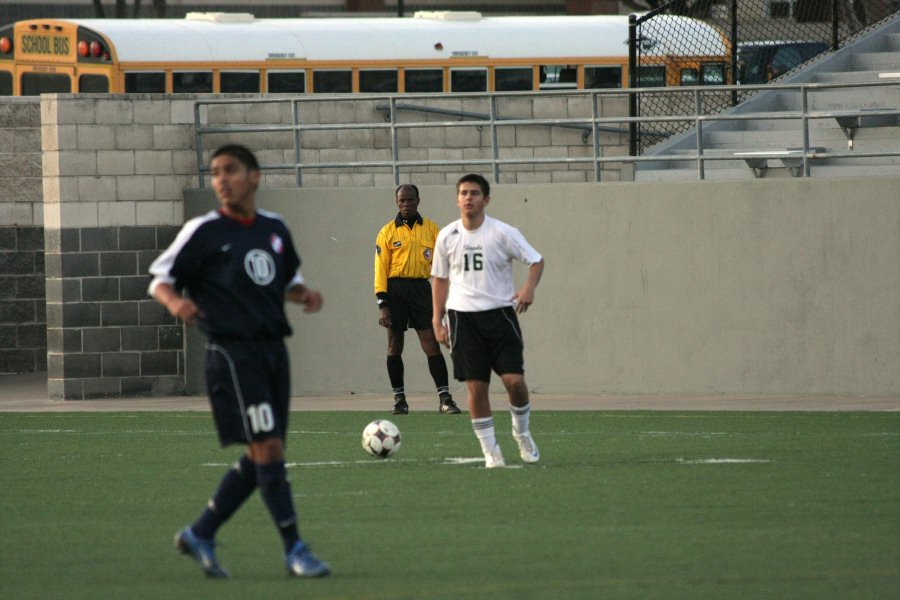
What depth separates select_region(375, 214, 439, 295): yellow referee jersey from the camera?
16656 mm

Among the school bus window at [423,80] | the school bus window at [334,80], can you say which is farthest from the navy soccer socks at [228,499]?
the school bus window at [423,80]

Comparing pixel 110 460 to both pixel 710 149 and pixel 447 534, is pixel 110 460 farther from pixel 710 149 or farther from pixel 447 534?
pixel 710 149

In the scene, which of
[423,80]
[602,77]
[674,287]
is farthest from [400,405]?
[602,77]

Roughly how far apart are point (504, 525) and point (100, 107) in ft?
38.1

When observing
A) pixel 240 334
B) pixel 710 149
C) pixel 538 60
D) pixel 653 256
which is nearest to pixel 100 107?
pixel 653 256

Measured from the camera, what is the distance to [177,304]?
764 cm

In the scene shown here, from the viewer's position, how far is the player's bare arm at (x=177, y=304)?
763cm

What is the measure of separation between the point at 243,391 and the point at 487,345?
4192 mm

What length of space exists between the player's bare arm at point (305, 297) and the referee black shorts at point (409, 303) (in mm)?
8550

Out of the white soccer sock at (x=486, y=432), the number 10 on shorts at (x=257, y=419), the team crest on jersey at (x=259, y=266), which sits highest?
the team crest on jersey at (x=259, y=266)

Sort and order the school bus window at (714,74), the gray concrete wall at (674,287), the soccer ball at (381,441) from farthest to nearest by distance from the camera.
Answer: the school bus window at (714,74) < the gray concrete wall at (674,287) < the soccer ball at (381,441)

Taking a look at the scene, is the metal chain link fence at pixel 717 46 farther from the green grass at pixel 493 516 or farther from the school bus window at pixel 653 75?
the green grass at pixel 493 516

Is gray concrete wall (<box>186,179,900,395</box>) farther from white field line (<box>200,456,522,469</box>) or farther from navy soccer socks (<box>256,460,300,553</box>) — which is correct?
navy soccer socks (<box>256,460,300,553</box>)

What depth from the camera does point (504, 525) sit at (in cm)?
920
